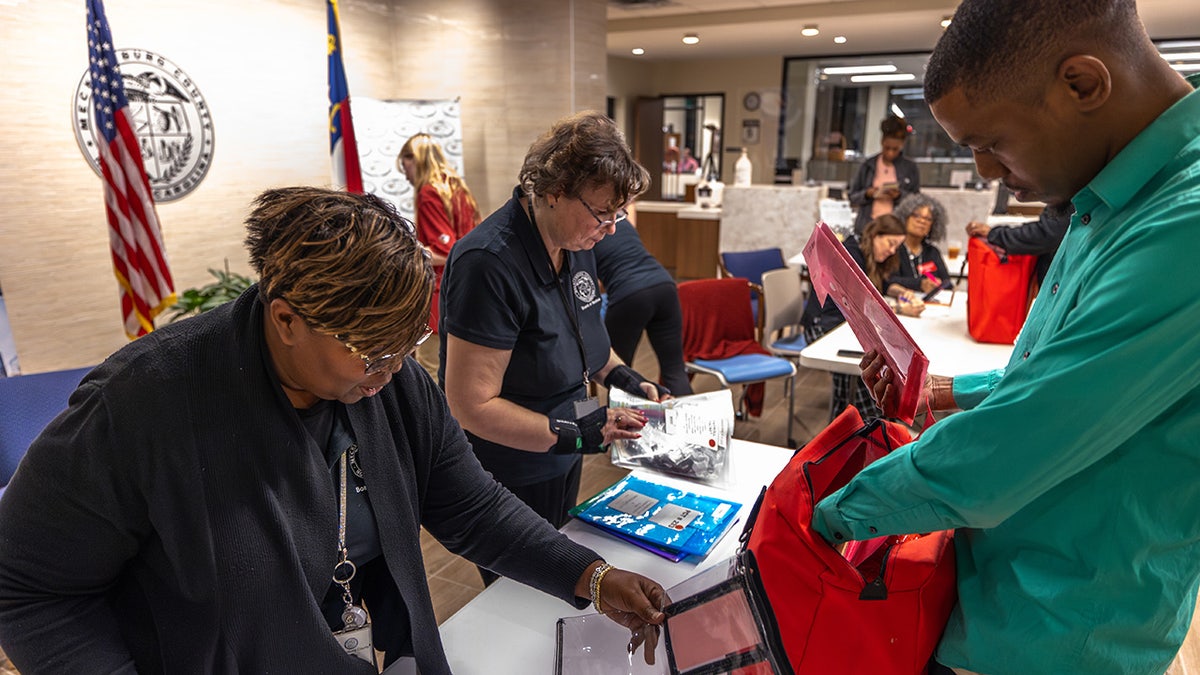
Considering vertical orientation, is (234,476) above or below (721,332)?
above

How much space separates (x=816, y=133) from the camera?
10.6 m

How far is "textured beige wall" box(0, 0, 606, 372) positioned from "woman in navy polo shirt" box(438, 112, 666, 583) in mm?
1453

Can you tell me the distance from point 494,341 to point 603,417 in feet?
1.08

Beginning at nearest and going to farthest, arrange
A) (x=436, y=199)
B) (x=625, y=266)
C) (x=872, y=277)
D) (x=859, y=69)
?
(x=625, y=266)
(x=872, y=277)
(x=436, y=199)
(x=859, y=69)

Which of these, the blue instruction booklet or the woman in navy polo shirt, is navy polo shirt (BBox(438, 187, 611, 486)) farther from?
the blue instruction booklet

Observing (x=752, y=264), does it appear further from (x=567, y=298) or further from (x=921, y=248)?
(x=567, y=298)

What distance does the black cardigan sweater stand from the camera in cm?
81

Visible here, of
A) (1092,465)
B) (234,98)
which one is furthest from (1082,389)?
(234,98)

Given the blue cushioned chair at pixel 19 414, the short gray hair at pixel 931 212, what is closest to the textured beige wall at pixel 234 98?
the blue cushioned chair at pixel 19 414

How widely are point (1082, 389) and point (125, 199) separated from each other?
393cm

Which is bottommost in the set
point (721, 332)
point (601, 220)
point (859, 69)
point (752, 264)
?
point (721, 332)

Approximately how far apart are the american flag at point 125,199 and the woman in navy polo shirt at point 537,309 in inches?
105

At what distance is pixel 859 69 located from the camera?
10227 mm

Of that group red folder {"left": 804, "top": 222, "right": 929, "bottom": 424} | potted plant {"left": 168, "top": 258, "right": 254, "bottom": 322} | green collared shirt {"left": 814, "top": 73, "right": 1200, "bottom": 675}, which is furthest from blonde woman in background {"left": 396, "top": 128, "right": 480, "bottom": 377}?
green collared shirt {"left": 814, "top": 73, "right": 1200, "bottom": 675}
